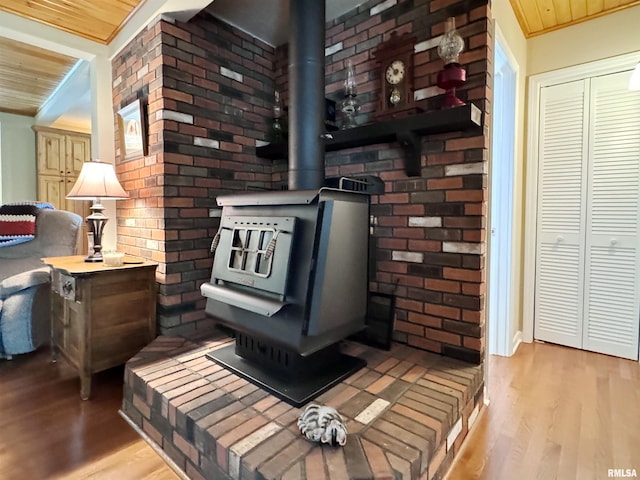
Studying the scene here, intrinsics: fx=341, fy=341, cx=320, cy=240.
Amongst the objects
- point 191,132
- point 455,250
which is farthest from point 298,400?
point 191,132

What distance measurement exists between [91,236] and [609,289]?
3.54 metres

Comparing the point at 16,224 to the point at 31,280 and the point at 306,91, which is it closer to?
the point at 31,280

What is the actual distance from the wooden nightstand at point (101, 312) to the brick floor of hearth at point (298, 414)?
0.93 ft

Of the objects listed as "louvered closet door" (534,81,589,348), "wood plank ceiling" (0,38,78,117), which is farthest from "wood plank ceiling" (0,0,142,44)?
"louvered closet door" (534,81,589,348)

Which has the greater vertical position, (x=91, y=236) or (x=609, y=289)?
(x=91, y=236)

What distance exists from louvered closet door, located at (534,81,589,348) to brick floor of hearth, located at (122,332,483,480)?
136 cm

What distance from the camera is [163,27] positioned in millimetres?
2008

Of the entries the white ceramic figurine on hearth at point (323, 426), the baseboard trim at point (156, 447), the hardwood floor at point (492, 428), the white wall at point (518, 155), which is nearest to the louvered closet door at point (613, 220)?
the hardwood floor at point (492, 428)

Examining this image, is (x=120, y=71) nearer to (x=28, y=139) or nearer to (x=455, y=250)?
(x=455, y=250)

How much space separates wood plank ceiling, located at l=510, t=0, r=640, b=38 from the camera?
2.17m

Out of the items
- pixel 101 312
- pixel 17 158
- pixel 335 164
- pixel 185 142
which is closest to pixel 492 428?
pixel 335 164

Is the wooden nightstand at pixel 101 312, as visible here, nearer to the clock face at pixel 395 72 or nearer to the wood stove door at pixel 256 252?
the wood stove door at pixel 256 252

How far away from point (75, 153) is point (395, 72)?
4.62 metres

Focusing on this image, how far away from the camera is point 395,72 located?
1868 millimetres
